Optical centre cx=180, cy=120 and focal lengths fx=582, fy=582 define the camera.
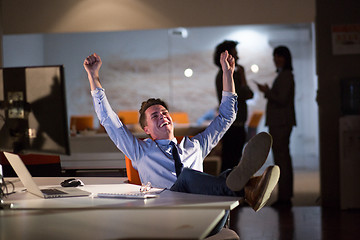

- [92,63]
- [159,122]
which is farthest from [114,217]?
[159,122]

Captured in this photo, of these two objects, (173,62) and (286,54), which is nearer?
(286,54)

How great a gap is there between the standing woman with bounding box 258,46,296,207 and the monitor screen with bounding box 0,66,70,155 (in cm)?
440

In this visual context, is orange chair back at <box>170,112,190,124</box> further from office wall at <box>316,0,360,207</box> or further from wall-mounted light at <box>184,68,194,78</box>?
office wall at <box>316,0,360,207</box>

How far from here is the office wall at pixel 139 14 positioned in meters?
6.47

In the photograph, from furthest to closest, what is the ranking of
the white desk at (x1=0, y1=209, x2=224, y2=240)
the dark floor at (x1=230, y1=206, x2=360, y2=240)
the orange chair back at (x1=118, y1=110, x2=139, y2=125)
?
the orange chair back at (x1=118, y1=110, x2=139, y2=125) < the dark floor at (x1=230, y1=206, x2=360, y2=240) < the white desk at (x1=0, y1=209, x2=224, y2=240)

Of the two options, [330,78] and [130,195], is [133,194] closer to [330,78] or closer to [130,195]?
[130,195]

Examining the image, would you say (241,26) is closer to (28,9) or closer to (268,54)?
(268,54)

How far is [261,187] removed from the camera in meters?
2.28

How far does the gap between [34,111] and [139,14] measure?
4.51 metres

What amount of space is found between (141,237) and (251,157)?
2.58 feet

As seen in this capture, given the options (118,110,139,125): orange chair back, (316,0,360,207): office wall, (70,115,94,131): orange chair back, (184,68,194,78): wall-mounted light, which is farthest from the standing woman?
(70,115,94,131): orange chair back

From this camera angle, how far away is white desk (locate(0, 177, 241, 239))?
5.74ft

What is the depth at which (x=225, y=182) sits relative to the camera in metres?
2.39

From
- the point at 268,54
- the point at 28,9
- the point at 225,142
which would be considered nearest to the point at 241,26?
the point at 268,54
